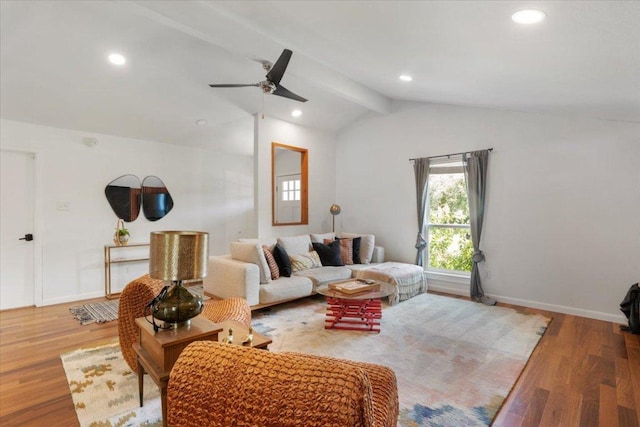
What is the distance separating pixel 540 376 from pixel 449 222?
9.61ft

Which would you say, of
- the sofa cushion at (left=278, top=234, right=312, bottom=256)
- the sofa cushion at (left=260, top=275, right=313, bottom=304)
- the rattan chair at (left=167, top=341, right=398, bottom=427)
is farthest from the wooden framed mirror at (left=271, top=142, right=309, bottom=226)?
the rattan chair at (left=167, top=341, right=398, bottom=427)

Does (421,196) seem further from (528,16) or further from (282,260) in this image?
(528,16)

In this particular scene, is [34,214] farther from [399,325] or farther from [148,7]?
[399,325]

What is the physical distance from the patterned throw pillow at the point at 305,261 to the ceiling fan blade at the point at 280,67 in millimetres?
2415

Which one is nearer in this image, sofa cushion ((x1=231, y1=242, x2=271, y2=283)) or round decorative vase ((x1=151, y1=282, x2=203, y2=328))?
round decorative vase ((x1=151, y1=282, x2=203, y2=328))

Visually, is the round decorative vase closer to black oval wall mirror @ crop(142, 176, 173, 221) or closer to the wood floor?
the wood floor

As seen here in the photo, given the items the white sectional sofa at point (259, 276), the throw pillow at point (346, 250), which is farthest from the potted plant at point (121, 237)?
the throw pillow at point (346, 250)

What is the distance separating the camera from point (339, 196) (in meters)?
6.69

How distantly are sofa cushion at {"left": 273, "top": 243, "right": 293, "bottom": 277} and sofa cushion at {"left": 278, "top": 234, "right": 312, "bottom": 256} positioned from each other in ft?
Result: 0.86

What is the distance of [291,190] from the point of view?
23.2 ft

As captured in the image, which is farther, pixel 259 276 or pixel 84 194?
pixel 84 194

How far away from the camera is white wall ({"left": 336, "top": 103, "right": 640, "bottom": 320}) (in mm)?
3834

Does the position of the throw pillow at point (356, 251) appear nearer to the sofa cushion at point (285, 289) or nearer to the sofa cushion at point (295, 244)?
the sofa cushion at point (295, 244)

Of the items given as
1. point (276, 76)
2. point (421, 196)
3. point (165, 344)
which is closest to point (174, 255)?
point (165, 344)
